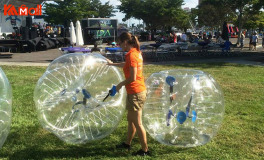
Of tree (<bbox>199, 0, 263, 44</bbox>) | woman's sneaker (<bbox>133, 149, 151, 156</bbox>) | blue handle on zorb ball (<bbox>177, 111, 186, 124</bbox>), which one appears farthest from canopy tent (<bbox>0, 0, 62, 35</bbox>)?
blue handle on zorb ball (<bbox>177, 111, 186, 124</bbox>)

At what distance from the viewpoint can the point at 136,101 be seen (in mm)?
3494

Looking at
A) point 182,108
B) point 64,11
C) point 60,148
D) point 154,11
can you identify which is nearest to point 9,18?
point 64,11

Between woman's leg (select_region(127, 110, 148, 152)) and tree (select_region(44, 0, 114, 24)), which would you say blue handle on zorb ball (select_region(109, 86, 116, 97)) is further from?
tree (select_region(44, 0, 114, 24))

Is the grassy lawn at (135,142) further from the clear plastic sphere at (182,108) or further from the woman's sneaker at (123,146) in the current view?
the clear plastic sphere at (182,108)

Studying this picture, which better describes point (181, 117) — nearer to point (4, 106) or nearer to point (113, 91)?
point (113, 91)

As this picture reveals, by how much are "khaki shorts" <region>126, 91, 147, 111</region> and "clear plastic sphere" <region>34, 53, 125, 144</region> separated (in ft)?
0.90

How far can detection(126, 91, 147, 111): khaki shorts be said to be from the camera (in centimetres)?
349

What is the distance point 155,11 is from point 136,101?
43.1 metres

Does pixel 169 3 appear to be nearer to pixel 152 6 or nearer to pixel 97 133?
pixel 152 6

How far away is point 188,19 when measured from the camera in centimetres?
4903

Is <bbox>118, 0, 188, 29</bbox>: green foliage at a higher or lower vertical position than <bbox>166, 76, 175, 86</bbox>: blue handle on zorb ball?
higher

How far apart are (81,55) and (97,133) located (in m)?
1.13

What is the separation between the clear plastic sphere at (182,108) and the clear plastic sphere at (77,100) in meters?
0.58

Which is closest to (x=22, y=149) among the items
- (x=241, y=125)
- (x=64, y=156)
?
(x=64, y=156)
